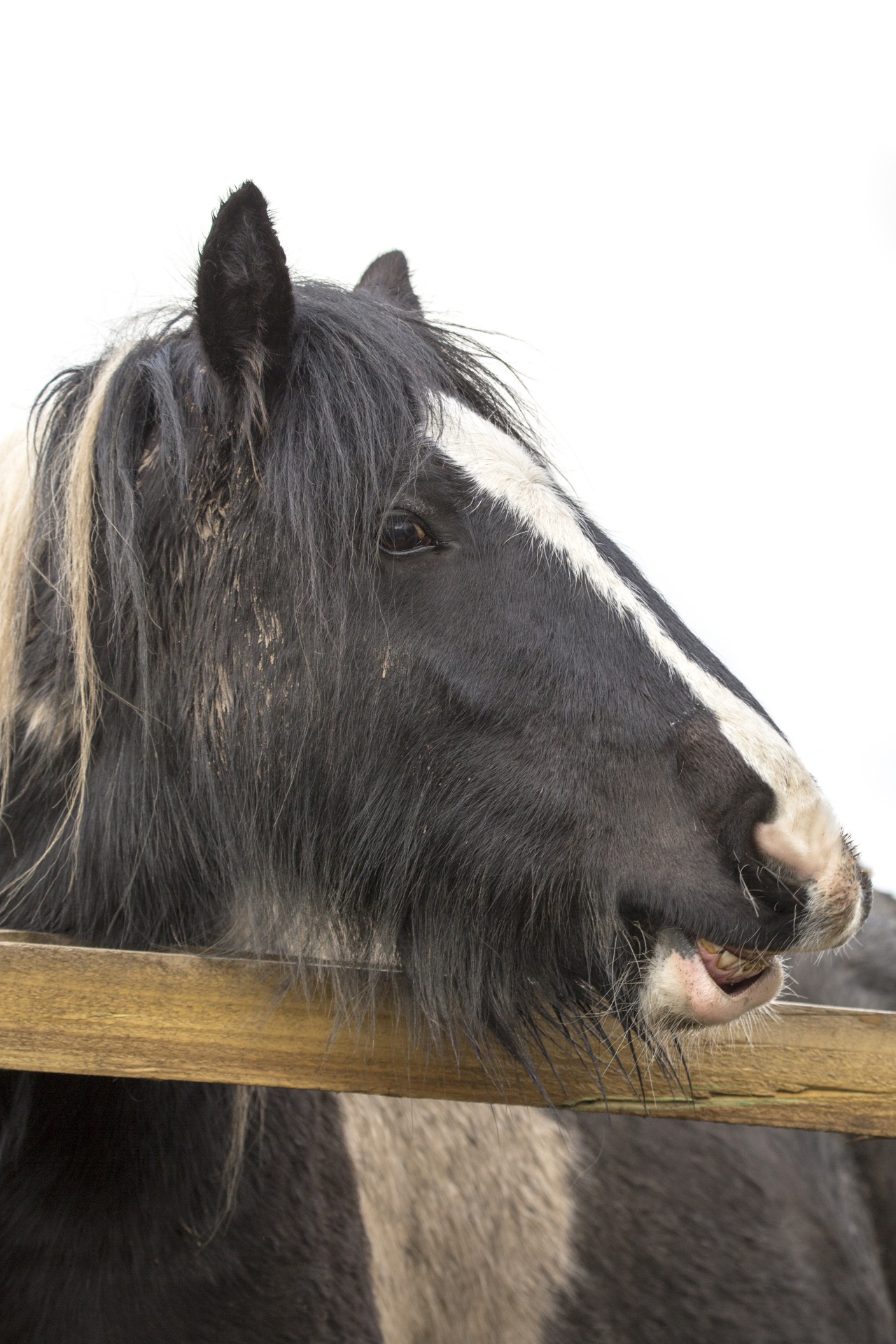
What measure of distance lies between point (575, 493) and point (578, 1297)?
7.15 feet

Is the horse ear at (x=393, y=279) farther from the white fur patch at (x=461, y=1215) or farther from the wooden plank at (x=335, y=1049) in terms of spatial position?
the white fur patch at (x=461, y=1215)

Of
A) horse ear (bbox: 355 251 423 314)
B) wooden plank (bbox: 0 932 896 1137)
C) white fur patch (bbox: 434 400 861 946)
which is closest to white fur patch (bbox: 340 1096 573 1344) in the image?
wooden plank (bbox: 0 932 896 1137)

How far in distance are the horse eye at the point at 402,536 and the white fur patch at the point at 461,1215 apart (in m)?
1.25

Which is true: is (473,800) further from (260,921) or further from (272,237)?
(272,237)

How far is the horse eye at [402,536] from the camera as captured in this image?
1627 millimetres

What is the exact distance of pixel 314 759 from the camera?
5.22 feet

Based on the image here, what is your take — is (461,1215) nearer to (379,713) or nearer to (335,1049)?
(335,1049)

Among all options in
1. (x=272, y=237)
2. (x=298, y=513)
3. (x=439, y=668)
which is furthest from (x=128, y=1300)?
(x=272, y=237)

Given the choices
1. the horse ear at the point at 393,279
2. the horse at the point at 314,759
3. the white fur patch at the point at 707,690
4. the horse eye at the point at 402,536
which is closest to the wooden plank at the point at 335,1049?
the horse at the point at 314,759

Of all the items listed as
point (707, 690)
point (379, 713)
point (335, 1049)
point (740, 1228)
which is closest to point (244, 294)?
point (379, 713)

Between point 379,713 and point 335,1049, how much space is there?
1.54ft

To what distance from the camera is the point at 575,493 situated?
74.3 inches

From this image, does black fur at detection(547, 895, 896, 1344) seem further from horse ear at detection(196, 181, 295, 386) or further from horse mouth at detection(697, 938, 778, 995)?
horse ear at detection(196, 181, 295, 386)

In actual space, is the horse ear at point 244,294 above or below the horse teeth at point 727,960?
above
